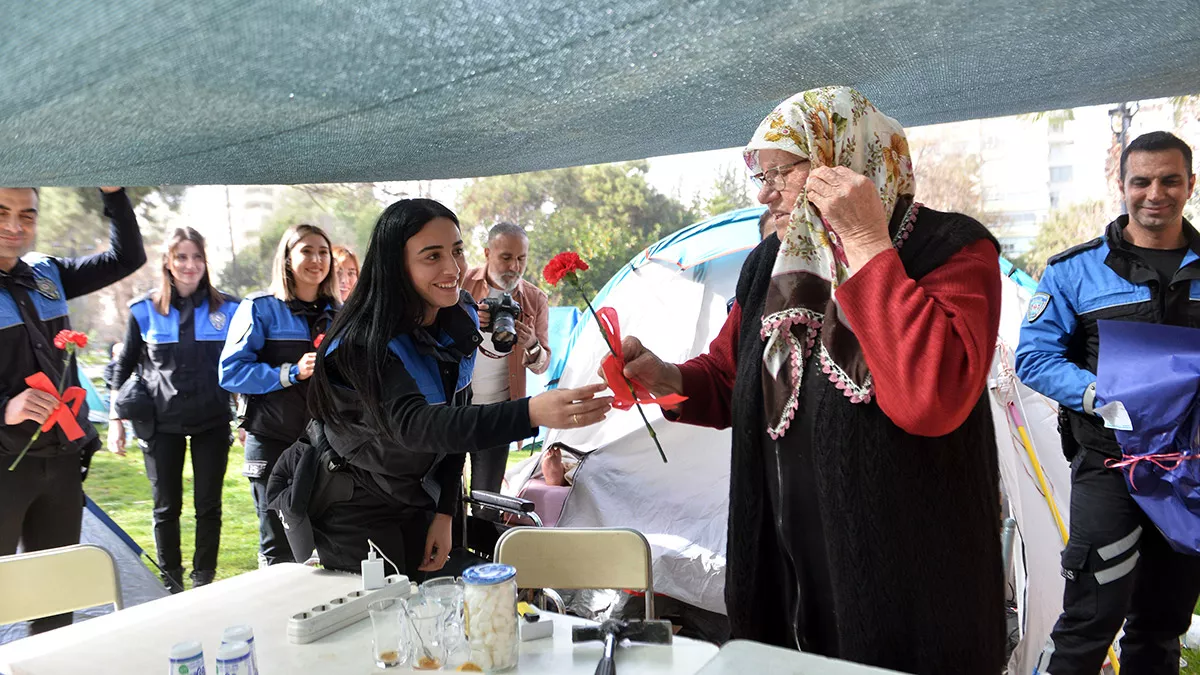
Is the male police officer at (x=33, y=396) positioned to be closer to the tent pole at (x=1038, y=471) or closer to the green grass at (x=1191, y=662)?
the tent pole at (x=1038, y=471)

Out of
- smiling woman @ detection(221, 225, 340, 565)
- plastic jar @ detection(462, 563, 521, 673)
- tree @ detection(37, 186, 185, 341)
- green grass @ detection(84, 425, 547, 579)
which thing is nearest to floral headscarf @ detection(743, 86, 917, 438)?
plastic jar @ detection(462, 563, 521, 673)

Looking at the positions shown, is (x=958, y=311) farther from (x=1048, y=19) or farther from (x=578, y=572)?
(x=578, y=572)

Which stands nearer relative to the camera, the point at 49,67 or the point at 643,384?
the point at 49,67

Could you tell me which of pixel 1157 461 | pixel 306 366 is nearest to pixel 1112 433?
pixel 1157 461

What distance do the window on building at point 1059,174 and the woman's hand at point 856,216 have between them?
66.8ft

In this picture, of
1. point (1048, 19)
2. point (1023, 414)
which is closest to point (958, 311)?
point (1048, 19)

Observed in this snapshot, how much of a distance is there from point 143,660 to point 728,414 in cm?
129

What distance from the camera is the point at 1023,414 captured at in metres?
3.29

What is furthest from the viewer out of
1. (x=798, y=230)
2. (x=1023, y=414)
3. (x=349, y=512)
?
(x=1023, y=414)

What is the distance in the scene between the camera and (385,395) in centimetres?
193

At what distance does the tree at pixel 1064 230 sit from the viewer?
52.2 ft

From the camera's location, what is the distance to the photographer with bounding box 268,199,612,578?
1.95 metres

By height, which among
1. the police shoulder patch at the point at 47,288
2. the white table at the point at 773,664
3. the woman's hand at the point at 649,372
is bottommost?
the white table at the point at 773,664

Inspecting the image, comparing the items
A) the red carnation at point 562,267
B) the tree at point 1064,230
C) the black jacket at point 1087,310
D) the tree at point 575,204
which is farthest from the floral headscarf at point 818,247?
the tree at point 575,204
